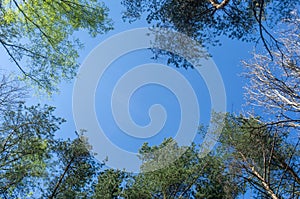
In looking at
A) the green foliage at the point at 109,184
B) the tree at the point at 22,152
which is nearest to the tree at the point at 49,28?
the tree at the point at 22,152

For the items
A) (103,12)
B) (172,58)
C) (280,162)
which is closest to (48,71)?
(103,12)

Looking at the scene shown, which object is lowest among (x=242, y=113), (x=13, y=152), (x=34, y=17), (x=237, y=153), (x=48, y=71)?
(x=13, y=152)

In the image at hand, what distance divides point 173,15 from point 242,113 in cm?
386

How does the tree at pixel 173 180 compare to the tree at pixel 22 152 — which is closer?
the tree at pixel 22 152

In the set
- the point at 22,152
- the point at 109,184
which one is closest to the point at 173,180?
the point at 109,184

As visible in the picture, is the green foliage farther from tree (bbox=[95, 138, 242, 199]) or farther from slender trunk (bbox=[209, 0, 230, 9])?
slender trunk (bbox=[209, 0, 230, 9])

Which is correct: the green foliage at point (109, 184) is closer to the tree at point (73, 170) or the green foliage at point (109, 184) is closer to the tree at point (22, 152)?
the tree at point (73, 170)

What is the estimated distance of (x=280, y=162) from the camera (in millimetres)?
8469

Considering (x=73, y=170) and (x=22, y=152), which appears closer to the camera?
(x=22, y=152)

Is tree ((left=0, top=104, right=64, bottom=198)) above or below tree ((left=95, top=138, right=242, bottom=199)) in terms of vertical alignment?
below

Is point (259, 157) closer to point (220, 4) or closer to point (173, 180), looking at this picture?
point (173, 180)

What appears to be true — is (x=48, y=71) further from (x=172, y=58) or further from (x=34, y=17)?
(x=172, y=58)

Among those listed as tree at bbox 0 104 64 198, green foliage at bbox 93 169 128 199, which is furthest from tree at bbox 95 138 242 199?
tree at bbox 0 104 64 198

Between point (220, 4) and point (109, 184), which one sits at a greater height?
point (220, 4)
